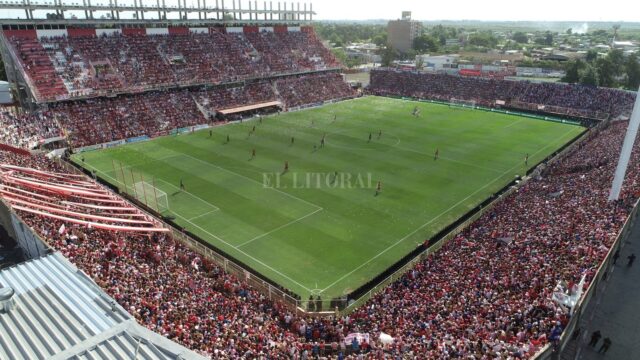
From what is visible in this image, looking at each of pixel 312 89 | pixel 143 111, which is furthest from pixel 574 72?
pixel 143 111

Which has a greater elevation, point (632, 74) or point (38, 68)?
point (38, 68)

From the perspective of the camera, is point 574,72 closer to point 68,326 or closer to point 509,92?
point 509,92

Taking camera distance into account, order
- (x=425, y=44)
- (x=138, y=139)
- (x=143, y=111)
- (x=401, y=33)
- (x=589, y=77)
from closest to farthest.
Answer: (x=138, y=139), (x=143, y=111), (x=589, y=77), (x=425, y=44), (x=401, y=33)

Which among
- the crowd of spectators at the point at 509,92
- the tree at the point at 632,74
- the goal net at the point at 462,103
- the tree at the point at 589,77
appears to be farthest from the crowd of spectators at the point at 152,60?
the tree at the point at 632,74

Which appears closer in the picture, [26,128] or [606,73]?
[26,128]

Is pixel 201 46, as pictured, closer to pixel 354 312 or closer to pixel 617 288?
pixel 354 312

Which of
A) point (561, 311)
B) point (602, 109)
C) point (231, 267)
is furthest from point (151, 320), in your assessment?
point (602, 109)
